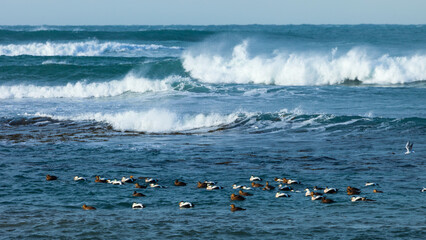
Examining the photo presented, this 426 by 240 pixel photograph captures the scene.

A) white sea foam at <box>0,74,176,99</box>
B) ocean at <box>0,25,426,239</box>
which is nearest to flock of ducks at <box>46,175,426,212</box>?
ocean at <box>0,25,426,239</box>

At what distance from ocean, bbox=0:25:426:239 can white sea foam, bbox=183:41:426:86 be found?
0.41ft

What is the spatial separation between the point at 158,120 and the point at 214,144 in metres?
5.98

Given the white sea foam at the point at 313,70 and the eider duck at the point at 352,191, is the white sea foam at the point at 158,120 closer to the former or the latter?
the eider duck at the point at 352,191

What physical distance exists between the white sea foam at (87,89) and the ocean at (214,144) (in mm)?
125

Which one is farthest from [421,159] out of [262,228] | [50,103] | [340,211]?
[50,103]

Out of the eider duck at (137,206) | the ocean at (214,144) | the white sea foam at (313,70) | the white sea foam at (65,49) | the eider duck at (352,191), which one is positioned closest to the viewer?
the ocean at (214,144)

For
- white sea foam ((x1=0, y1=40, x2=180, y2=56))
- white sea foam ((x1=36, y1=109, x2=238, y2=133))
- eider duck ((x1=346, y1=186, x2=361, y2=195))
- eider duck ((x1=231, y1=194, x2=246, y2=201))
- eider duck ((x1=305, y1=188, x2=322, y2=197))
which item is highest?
white sea foam ((x1=0, y1=40, x2=180, y2=56))

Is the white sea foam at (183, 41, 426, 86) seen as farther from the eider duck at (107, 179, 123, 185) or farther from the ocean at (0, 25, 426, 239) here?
the eider duck at (107, 179, 123, 185)

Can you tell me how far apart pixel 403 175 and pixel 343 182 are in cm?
183

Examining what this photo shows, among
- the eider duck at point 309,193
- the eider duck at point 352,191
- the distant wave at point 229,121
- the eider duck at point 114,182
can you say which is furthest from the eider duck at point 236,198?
the distant wave at point 229,121

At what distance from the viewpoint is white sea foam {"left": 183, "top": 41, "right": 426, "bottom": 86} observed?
136 feet

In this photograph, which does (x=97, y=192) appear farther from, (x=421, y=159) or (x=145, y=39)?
(x=145, y=39)

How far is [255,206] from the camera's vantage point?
13641 mm

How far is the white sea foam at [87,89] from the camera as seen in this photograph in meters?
38.1
